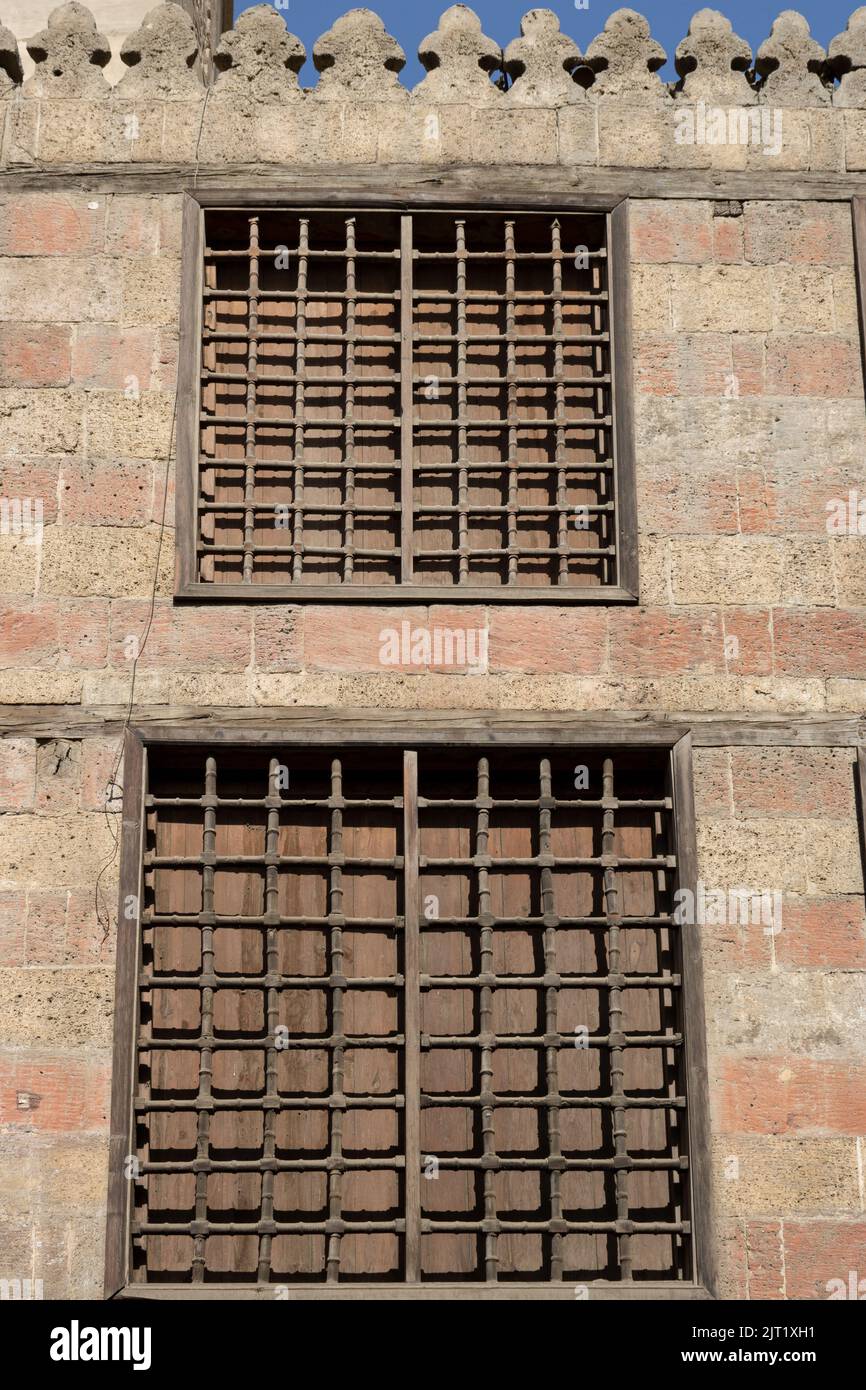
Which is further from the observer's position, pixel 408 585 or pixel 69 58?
pixel 69 58

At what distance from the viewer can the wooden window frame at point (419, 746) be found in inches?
255

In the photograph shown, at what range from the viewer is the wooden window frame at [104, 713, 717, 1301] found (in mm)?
6480

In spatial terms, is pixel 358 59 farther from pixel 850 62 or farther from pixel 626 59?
pixel 850 62

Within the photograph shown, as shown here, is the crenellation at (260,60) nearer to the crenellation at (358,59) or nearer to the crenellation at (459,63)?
the crenellation at (358,59)

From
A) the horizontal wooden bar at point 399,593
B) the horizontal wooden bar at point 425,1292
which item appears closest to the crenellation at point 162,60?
the horizontal wooden bar at point 399,593

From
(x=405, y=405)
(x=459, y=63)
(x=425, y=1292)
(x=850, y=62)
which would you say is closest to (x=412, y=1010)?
(x=425, y=1292)

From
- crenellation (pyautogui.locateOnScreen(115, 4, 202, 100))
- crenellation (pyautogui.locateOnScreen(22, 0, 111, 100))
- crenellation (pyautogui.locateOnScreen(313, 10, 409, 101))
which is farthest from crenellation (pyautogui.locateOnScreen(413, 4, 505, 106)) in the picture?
crenellation (pyautogui.locateOnScreen(22, 0, 111, 100))

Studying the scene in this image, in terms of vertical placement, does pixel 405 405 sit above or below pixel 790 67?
below

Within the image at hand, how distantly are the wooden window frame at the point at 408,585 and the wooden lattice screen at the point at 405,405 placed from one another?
0.9 inches

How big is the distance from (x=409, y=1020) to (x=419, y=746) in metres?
1.10

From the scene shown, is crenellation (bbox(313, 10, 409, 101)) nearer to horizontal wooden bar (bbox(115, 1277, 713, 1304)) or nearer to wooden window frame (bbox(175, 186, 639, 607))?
wooden window frame (bbox(175, 186, 639, 607))

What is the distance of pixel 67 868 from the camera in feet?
22.6

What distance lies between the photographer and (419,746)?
7086mm
